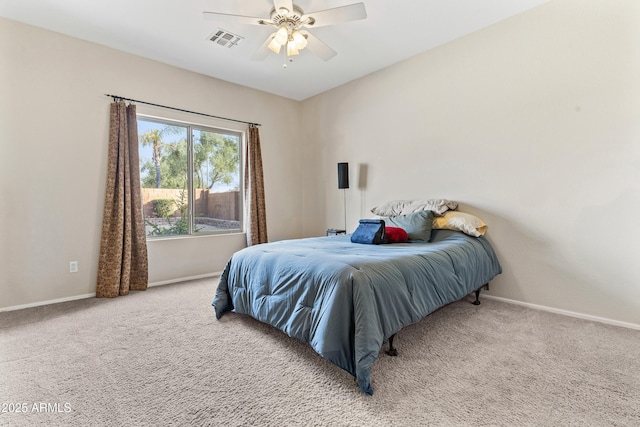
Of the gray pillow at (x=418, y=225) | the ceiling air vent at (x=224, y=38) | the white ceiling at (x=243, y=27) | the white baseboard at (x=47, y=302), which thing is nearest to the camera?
the white ceiling at (x=243, y=27)

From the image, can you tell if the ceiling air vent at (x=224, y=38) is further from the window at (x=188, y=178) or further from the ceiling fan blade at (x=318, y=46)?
the window at (x=188, y=178)

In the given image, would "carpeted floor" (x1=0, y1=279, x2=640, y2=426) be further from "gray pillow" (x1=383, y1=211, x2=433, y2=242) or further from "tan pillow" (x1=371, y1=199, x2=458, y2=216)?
"tan pillow" (x1=371, y1=199, x2=458, y2=216)

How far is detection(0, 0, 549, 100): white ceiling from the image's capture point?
8.73 ft

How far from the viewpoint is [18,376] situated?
174cm

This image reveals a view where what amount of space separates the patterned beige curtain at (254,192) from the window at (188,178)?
0.62 feet

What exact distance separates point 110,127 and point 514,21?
4.37 metres

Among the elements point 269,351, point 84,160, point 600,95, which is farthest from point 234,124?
point 600,95

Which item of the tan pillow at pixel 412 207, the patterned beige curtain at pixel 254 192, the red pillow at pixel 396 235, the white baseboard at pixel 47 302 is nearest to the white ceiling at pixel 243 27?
the patterned beige curtain at pixel 254 192

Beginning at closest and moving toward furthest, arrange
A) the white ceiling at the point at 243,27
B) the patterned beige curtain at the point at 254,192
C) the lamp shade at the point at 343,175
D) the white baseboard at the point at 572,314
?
1. the white baseboard at the point at 572,314
2. the white ceiling at the point at 243,27
3. the lamp shade at the point at 343,175
4. the patterned beige curtain at the point at 254,192

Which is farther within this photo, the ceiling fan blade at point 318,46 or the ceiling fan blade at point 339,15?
the ceiling fan blade at point 318,46

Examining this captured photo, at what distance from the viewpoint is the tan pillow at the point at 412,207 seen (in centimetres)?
315

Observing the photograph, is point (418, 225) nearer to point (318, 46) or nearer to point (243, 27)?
point (318, 46)

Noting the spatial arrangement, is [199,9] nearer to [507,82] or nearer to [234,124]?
[234,124]

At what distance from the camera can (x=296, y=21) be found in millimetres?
2570
